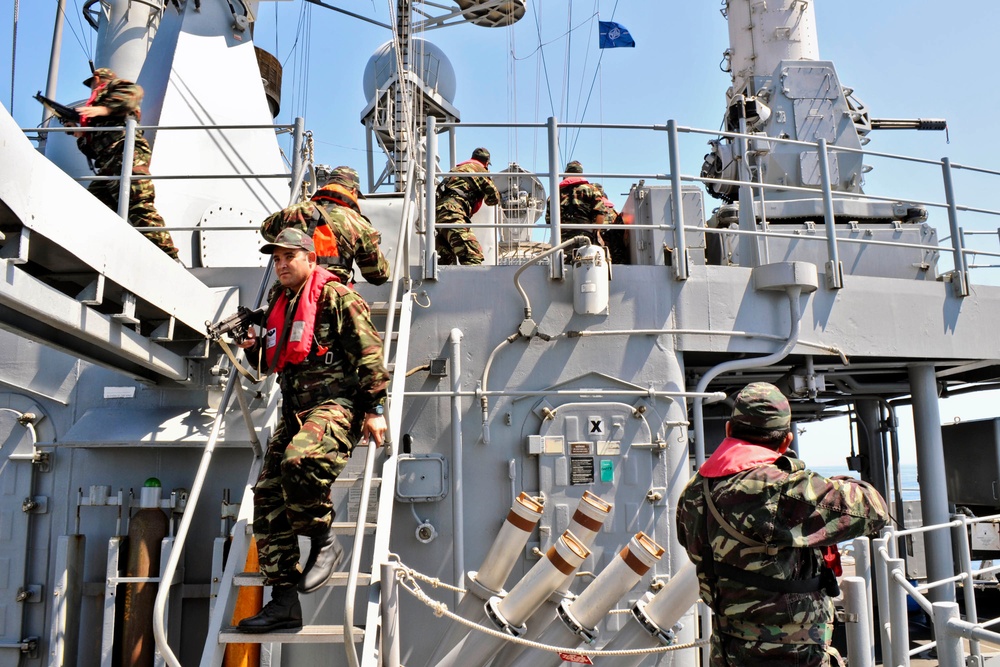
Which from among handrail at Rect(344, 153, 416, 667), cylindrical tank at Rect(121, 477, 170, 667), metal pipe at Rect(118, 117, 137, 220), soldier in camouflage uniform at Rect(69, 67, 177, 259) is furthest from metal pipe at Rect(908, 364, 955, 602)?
metal pipe at Rect(118, 117, 137, 220)

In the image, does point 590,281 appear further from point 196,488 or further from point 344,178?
point 196,488

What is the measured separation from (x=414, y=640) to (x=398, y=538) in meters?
0.59

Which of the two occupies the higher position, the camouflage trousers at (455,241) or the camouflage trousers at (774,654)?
the camouflage trousers at (455,241)

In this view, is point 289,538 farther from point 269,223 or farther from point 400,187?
point 400,187

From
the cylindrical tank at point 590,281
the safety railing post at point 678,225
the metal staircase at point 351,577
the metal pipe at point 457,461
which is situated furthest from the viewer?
the safety railing post at point 678,225

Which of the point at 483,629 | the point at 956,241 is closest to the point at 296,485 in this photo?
the point at 483,629

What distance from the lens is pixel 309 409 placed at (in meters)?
3.38

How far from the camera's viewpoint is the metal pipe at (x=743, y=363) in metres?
5.07

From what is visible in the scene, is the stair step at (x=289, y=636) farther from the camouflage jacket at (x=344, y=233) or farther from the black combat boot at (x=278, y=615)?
the camouflage jacket at (x=344, y=233)

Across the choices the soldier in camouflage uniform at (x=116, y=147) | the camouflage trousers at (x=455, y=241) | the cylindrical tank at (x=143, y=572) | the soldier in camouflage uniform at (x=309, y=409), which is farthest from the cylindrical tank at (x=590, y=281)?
the cylindrical tank at (x=143, y=572)

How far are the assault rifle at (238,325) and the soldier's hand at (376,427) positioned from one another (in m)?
0.75

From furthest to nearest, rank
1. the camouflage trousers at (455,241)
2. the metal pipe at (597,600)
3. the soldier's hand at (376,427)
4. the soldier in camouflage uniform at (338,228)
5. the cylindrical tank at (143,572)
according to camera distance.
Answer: the camouflage trousers at (455,241), the cylindrical tank at (143,572), the soldier in camouflage uniform at (338,228), the metal pipe at (597,600), the soldier's hand at (376,427)

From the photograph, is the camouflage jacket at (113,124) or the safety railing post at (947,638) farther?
the camouflage jacket at (113,124)

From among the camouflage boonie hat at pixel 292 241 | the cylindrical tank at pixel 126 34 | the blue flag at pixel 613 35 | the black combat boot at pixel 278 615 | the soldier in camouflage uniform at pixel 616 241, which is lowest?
the black combat boot at pixel 278 615
